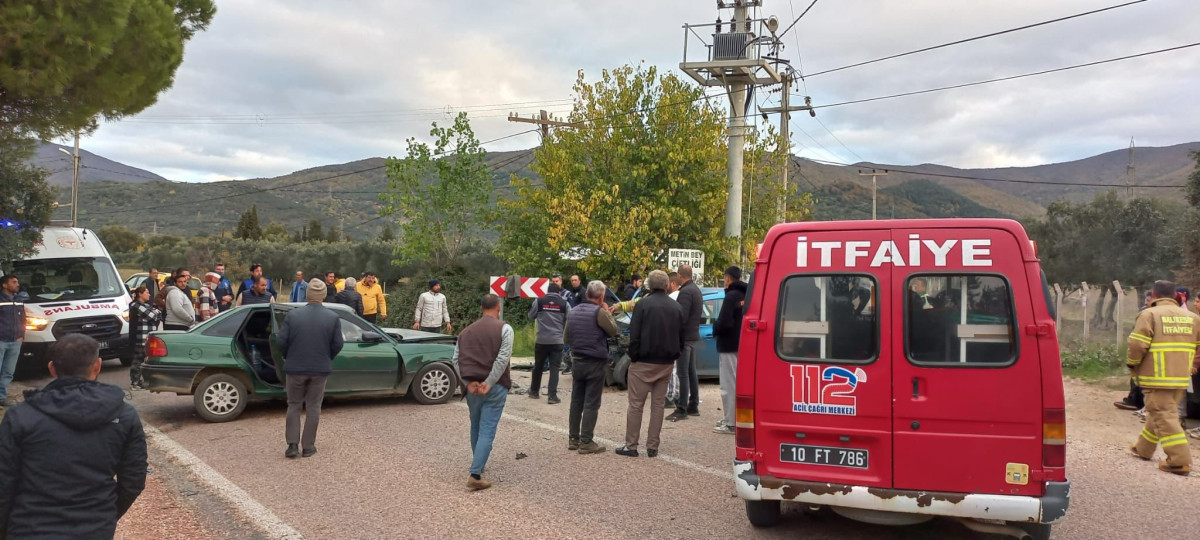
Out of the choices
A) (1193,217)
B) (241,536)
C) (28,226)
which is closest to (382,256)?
(28,226)

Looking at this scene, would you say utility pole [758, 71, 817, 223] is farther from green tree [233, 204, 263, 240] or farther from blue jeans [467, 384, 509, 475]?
green tree [233, 204, 263, 240]

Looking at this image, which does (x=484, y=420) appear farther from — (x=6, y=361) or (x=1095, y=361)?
(x=1095, y=361)

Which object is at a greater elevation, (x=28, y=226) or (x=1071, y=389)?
(x=28, y=226)

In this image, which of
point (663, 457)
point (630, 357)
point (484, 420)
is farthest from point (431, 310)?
point (484, 420)

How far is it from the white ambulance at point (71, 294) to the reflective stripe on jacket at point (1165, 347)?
47.2 feet

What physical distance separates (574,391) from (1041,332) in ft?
15.4

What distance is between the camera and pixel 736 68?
20.3m

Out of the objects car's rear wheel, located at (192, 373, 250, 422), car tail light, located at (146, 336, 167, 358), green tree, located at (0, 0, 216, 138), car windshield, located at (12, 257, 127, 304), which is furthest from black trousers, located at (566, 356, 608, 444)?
car windshield, located at (12, 257, 127, 304)

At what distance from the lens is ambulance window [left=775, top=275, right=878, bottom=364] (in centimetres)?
506

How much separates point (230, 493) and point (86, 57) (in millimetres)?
5585

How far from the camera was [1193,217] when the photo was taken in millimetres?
22031

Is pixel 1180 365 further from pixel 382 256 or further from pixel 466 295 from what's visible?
pixel 382 256

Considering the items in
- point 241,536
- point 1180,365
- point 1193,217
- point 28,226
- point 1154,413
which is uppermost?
point 1193,217

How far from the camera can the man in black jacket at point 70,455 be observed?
3.12 metres
